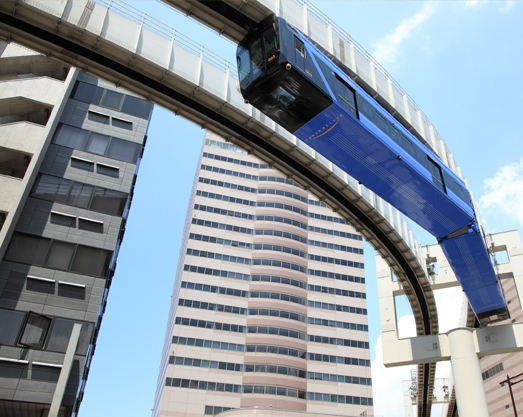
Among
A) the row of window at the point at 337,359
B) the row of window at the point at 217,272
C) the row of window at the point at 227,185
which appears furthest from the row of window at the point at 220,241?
the row of window at the point at 337,359

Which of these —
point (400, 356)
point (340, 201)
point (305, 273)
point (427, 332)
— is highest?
point (305, 273)

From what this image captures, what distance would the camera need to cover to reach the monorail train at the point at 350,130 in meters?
14.2

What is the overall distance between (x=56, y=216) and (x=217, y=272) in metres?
61.5

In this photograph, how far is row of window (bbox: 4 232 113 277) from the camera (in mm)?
28688

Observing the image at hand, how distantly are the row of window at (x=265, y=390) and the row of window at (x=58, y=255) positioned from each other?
177ft

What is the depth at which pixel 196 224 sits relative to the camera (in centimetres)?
9444

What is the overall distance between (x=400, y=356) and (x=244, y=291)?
208 ft

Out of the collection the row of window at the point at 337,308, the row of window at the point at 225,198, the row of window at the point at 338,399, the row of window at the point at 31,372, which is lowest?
the row of window at the point at 31,372

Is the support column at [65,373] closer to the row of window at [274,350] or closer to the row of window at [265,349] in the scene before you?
the row of window at [265,349]

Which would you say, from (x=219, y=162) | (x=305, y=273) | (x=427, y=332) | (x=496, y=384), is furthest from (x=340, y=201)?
(x=219, y=162)

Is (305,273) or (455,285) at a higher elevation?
(305,273)

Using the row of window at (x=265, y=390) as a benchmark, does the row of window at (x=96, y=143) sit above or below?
above

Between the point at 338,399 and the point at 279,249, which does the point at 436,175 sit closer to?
the point at 338,399

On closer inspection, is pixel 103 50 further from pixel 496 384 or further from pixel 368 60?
pixel 496 384
